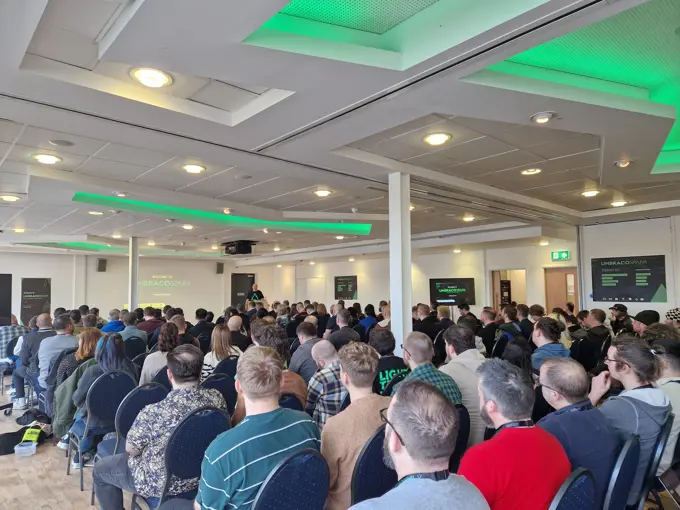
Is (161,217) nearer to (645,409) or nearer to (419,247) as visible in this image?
(419,247)

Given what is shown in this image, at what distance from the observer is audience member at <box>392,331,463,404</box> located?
2859 mm

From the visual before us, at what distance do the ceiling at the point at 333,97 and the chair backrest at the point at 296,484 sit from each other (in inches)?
76.9

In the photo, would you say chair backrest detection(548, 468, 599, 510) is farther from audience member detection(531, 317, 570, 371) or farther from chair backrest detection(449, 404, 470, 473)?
audience member detection(531, 317, 570, 371)

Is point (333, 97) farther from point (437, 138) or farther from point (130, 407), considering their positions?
point (130, 407)

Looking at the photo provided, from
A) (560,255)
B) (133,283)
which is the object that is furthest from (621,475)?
(133,283)

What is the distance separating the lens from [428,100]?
3.34m

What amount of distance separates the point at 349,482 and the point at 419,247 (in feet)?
34.1

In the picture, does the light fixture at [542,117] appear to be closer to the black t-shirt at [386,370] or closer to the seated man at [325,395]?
the black t-shirt at [386,370]

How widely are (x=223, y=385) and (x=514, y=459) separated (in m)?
2.43

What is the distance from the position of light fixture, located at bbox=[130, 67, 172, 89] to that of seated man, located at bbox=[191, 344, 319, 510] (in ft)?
7.03

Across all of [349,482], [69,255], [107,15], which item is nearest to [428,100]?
[107,15]

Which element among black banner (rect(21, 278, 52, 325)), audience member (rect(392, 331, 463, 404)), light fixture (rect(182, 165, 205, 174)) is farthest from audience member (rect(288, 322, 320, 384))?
black banner (rect(21, 278, 52, 325))

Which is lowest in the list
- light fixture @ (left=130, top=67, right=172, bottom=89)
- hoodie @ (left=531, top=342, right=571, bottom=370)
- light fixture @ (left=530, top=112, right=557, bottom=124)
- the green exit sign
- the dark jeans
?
the dark jeans

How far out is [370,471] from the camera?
1.94m
